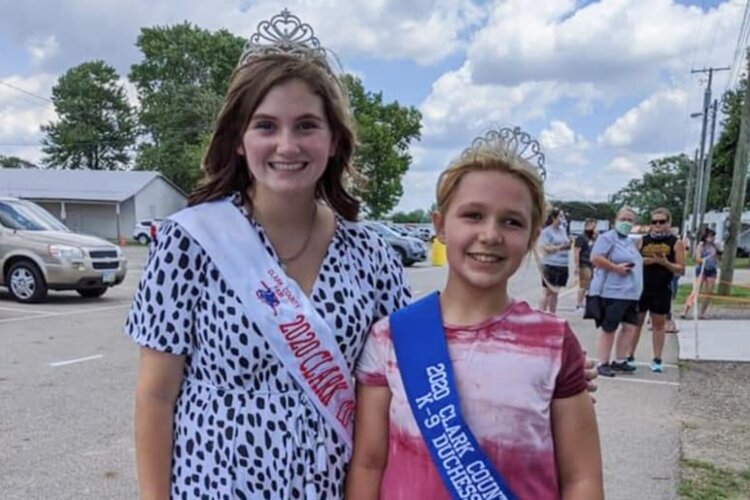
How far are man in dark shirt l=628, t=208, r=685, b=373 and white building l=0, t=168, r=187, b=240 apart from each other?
122ft

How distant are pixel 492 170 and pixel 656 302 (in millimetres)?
6280

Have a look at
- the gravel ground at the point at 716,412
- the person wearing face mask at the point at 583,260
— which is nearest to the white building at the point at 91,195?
the person wearing face mask at the point at 583,260

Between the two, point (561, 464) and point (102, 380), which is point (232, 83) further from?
point (102, 380)

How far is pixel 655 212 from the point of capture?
25.1 feet

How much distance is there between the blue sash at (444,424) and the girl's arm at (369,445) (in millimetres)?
89

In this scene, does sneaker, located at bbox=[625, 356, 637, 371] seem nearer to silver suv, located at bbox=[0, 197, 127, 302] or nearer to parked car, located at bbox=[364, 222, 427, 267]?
silver suv, located at bbox=[0, 197, 127, 302]

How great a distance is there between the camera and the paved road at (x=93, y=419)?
153 inches

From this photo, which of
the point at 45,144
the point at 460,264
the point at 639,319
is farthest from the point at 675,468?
the point at 45,144

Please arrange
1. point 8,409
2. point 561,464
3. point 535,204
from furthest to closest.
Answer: point 8,409
point 535,204
point 561,464

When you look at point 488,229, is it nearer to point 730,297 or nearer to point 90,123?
point 730,297

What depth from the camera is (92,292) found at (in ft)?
40.4

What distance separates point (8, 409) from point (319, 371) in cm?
467

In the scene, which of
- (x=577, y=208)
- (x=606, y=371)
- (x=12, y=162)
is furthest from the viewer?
(x=12, y=162)

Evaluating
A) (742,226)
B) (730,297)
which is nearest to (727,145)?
(742,226)
